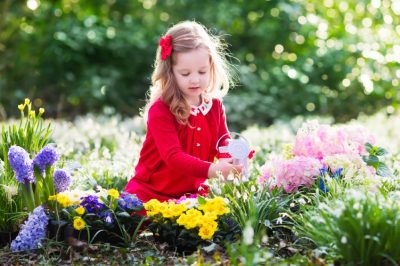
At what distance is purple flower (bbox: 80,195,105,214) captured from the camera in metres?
3.64

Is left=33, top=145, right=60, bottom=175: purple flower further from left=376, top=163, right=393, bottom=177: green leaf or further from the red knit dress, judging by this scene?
left=376, top=163, right=393, bottom=177: green leaf

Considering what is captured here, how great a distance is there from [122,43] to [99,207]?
7194 millimetres

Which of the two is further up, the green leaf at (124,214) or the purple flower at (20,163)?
the purple flower at (20,163)

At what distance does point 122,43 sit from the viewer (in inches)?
416

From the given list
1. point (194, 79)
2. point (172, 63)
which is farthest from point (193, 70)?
point (172, 63)

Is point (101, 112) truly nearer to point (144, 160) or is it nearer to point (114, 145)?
point (114, 145)

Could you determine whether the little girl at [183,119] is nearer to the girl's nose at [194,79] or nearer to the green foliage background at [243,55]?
the girl's nose at [194,79]

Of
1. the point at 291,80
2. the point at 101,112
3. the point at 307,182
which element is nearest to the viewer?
the point at 307,182

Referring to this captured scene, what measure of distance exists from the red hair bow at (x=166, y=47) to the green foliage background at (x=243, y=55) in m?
5.49

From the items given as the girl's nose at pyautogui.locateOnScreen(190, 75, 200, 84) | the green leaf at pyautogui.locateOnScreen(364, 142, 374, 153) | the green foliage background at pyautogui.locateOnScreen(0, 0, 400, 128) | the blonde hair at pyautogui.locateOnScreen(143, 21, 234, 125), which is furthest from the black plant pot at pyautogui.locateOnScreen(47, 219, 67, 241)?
the green foliage background at pyautogui.locateOnScreen(0, 0, 400, 128)

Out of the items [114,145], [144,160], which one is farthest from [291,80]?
[144,160]

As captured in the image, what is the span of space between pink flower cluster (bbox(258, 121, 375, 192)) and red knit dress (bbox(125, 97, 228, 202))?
0.44m

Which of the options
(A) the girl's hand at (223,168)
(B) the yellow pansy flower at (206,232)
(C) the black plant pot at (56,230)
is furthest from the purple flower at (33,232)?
(A) the girl's hand at (223,168)

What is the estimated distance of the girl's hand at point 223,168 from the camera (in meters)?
3.94
